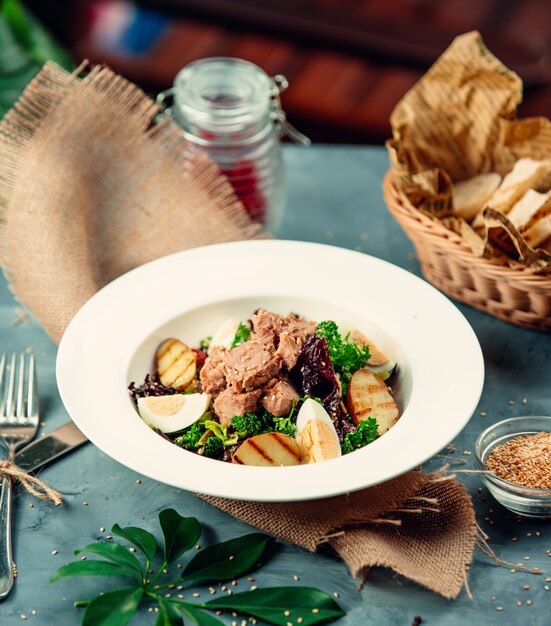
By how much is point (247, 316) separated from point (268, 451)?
2.30 feet

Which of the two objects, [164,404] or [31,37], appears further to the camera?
[31,37]

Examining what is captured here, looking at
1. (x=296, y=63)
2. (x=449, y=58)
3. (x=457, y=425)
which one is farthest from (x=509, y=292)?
(x=296, y=63)

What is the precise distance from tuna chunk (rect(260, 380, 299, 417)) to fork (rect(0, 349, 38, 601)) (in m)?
0.68

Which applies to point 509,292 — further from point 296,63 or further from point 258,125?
point 296,63

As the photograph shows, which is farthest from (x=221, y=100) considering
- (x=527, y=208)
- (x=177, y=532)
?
(x=177, y=532)

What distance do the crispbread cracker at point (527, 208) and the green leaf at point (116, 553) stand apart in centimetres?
147

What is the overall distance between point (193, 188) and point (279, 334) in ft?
3.20

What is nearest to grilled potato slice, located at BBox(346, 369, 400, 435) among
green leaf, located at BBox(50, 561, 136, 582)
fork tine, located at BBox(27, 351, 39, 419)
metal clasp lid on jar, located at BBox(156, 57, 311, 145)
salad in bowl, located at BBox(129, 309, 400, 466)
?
salad in bowl, located at BBox(129, 309, 400, 466)

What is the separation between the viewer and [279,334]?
7.66ft

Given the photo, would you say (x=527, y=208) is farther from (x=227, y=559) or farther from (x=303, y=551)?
(x=227, y=559)

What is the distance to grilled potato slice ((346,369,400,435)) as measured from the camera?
2.25 meters

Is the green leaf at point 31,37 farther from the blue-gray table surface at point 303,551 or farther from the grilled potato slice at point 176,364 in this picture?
the grilled potato slice at point 176,364

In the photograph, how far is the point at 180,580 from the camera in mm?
1953

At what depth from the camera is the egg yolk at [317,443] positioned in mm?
2084
